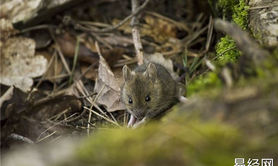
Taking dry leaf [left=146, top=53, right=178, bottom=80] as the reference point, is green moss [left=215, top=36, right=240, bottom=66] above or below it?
above

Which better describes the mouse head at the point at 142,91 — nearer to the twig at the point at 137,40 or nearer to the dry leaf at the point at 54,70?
the twig at the point at 137,40

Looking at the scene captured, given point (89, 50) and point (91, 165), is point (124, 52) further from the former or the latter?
point (91, 165)

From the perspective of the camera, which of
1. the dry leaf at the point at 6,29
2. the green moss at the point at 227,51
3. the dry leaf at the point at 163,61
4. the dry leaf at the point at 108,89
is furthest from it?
the dry leaf at the point at 6,29

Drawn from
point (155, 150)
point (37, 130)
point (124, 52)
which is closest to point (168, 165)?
point (155, 150)

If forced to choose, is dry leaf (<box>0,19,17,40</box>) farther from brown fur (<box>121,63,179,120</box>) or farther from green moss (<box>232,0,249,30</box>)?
green moss (<box>232,0,249,30</box>)

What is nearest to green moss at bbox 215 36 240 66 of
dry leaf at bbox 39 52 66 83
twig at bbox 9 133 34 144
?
twig at bbox 9 133 34 144

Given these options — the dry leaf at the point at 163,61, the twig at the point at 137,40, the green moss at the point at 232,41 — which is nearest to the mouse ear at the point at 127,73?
the twig at the point at 137,40

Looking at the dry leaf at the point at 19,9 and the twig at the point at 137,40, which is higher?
the dry leaf at the point at 19,9

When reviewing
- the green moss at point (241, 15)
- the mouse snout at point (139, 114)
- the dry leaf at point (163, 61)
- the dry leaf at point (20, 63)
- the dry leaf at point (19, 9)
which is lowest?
the mouse snout at point (139, 114)
